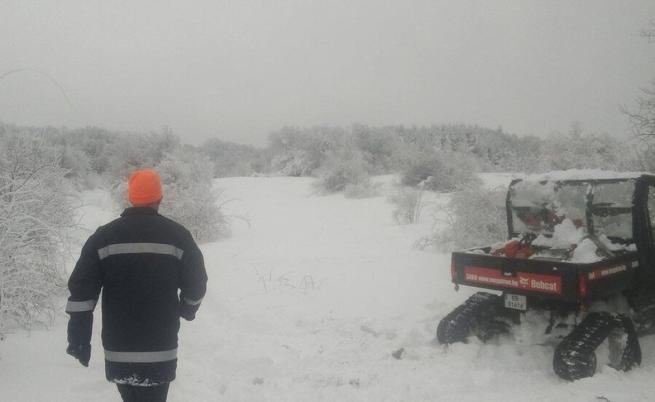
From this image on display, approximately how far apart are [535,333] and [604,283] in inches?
46.5

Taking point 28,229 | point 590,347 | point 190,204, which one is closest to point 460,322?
point 590,347

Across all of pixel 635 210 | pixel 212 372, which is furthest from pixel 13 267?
pixel 635 210

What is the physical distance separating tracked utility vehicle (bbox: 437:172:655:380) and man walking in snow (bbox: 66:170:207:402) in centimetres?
363

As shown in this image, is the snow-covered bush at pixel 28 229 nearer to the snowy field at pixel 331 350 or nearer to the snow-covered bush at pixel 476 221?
the snowy field at pixel 331 350

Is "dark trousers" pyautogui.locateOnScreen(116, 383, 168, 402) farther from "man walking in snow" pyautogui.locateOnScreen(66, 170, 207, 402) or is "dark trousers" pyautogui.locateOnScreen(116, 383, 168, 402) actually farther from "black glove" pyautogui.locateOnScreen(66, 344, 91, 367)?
"black glove" pyautogui.locateOnScreen(66, 344, 91, 367)

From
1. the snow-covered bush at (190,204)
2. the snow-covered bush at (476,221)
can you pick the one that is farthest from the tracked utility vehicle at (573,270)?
the snow-covered bush at (190,204)

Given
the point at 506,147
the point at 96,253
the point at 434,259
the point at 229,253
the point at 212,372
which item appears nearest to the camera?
the point at 96,253

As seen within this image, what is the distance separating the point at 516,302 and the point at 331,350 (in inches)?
86.6

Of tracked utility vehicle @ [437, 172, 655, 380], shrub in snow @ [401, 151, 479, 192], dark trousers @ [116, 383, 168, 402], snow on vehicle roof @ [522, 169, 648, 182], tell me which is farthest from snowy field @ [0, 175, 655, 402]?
shrub in snow @ [401, 151, 479, 192]

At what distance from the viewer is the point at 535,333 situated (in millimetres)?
5773

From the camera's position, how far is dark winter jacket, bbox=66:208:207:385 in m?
2.98

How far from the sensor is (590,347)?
4547 mm

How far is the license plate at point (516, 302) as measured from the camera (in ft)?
17.3

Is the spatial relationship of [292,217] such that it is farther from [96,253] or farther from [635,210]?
[96,253]
